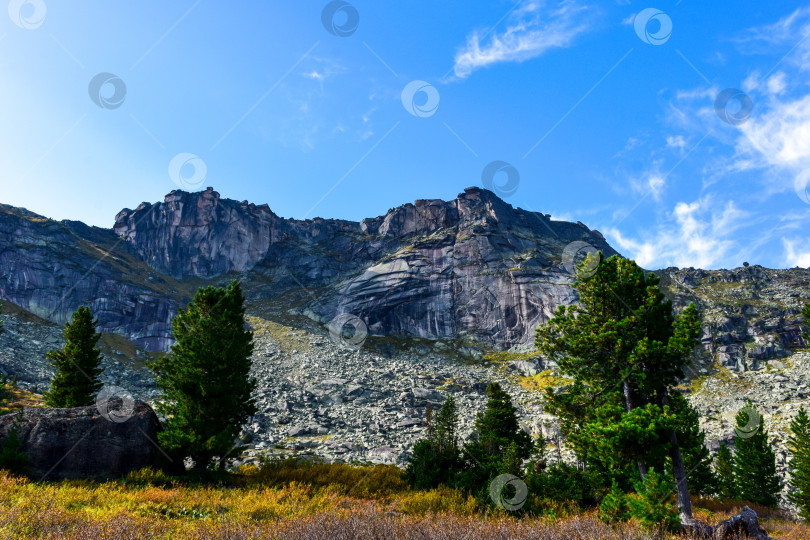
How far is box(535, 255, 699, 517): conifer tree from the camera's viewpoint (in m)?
12.2

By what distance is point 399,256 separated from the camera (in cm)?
12875

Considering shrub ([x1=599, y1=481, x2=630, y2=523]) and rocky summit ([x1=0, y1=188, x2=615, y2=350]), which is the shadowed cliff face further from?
shrub ([x1=599, y1=481, x2=630, y2=523])

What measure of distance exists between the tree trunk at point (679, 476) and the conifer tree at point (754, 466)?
30697mm

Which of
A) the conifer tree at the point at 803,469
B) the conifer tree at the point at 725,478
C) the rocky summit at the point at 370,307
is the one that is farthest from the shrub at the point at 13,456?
the conifer tree at the point at 725,478

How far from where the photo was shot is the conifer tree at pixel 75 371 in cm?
2642

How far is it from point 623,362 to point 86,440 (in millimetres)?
22356

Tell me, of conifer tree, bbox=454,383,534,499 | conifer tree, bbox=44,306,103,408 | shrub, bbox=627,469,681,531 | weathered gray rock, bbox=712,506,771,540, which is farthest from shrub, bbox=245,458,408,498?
conifer tree, bbox=44,306,103,408

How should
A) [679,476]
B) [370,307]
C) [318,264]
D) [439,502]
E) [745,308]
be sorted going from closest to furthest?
[679,476]
[439,502]
[745,308]
[370,307]
[318,264]

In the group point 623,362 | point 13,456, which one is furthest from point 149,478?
point 623,362

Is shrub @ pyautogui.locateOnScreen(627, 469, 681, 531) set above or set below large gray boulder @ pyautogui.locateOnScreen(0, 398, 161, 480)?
above

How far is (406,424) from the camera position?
48.4 metres

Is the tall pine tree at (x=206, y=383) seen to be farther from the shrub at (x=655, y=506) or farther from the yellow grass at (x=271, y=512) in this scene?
the shrub at (x=655, y=506)

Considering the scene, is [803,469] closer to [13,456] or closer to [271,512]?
[271,512]

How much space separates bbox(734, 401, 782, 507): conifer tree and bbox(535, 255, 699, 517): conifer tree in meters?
30.0
